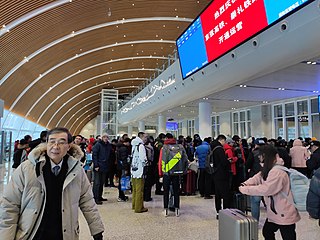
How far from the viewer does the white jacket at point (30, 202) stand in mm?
1833

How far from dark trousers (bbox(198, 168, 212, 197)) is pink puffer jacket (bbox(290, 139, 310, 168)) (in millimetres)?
2153

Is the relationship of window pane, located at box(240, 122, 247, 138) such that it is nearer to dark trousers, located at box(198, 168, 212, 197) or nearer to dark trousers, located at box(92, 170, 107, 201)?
dark trousers, located at box(198, 168, 212, 197)

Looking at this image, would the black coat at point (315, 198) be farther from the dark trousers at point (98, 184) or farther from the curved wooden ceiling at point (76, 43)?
the curved wooden ceiling at point (76, 43)

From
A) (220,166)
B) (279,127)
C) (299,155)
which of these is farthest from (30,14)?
(279,127)

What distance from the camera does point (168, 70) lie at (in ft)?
52.7

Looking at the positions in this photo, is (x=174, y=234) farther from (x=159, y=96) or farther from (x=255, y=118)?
(x=255, y=118)

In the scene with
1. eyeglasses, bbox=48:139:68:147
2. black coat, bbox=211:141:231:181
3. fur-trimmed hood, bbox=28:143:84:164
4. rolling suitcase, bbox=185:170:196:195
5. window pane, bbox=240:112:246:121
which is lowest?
rolling suitcase, bbox=185:170:196:195

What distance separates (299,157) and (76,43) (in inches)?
647

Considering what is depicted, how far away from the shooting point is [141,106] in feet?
78.3

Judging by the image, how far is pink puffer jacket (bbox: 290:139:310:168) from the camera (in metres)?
6.86

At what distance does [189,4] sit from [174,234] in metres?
13.4

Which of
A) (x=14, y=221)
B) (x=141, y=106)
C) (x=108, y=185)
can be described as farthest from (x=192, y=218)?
(x=141, y=106)

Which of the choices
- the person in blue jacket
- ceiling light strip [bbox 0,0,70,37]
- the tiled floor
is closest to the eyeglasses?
the tiled floor

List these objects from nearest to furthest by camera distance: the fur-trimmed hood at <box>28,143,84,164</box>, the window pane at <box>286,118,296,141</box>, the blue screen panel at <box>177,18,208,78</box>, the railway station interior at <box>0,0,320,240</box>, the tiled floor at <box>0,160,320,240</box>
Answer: the fur-trimmed hood at <box>28,143,84,164</box> → the tiled floor at <box>0,160,320,240</box> → the railway station interior at <box>0,0,320,240</box> → the blue screen panel at <box>177,18,208,78</box> → the window pane at <box>286,118,296,141</box>
